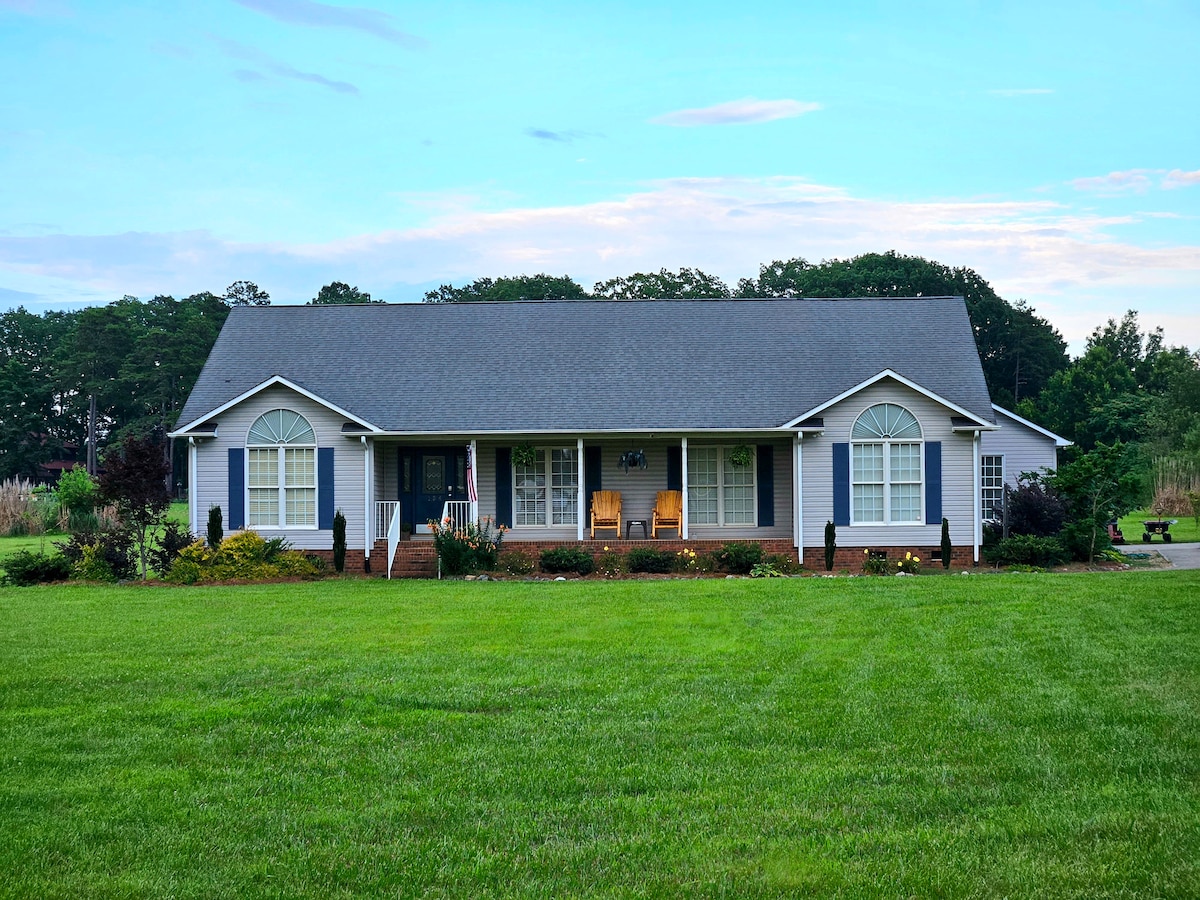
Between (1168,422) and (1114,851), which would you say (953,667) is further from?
(1168,422)

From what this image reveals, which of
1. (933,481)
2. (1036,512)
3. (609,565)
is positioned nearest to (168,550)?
(609,565)

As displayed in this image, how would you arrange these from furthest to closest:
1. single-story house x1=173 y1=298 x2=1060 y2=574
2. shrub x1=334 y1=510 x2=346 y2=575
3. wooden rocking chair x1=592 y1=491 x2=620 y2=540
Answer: wooden rocking chair x1=592 y1=491 x2=620 y2=540, single-story house x1=173 y1=298 x2=1060 y2=574, shrub x1=334 y1=510 x2=346 y2=575

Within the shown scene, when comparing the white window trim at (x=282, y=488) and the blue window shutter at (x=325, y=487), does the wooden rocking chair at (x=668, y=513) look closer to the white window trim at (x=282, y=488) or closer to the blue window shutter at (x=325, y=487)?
the blue window shutter at (x=325, y=487)

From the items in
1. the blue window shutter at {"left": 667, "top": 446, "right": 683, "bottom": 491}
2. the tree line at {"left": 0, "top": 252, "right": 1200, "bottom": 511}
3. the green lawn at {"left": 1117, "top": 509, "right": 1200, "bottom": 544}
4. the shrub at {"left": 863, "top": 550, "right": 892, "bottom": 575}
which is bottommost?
the shrub at {"left": 863, "top": 550, "right": 892, "bottom": 575}

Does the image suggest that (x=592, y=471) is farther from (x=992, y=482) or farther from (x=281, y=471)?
(x=992, y=482)

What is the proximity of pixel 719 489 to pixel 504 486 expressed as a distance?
4.53 m

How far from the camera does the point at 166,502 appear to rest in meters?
19.2

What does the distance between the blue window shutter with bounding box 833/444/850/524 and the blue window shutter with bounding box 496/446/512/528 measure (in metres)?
6.70

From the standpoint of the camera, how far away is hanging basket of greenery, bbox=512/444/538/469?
21859 millimetres

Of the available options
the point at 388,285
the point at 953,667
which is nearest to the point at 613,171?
the point at 953,667

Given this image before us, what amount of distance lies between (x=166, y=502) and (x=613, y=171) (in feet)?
40.5

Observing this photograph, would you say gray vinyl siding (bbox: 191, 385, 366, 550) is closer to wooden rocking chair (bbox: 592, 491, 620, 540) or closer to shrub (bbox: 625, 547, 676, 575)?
wooden rocking chair (bbox: 592, 491, 620, 540)

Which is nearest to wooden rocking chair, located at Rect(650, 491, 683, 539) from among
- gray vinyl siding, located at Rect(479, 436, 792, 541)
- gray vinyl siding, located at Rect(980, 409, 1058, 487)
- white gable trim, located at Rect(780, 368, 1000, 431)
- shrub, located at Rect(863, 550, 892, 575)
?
gray vinyl siding, located at Rect(479, 436, 792, 541)

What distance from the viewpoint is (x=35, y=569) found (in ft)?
62.0
